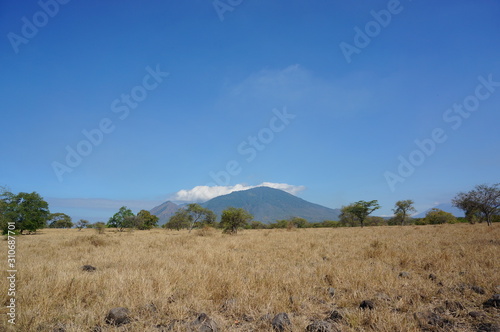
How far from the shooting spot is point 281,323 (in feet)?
12.3

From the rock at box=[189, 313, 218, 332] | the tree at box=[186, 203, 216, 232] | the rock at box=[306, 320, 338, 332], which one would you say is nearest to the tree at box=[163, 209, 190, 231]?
the tree at box=[186, 203, 216, 232]

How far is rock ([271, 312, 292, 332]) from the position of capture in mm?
3645

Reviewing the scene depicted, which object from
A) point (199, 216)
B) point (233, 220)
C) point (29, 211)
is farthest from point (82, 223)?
point (233, 220)

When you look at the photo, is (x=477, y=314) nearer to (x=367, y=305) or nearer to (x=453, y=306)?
(x=453, y=306)

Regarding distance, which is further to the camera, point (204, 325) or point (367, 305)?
point (367, 305)

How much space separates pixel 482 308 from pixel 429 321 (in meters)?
1.47

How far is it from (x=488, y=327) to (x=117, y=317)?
5.71 meters

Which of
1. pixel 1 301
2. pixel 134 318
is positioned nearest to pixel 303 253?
pixel 134 318

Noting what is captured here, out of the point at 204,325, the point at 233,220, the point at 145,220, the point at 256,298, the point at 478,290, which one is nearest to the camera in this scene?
the point at 204,325

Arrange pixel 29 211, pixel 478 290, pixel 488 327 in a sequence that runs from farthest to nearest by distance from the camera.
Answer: pixel 29 211, pixel 478 290, pixel 488 327

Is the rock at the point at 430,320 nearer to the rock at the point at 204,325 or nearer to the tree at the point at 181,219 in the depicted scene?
the rock at the point at 204,325

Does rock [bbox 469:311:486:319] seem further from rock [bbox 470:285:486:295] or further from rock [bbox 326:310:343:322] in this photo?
rock [bbox 326:310:343:322]

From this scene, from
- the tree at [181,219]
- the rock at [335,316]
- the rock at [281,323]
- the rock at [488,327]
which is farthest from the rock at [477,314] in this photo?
the tree at [181,219]

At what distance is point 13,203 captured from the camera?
40250 mm
